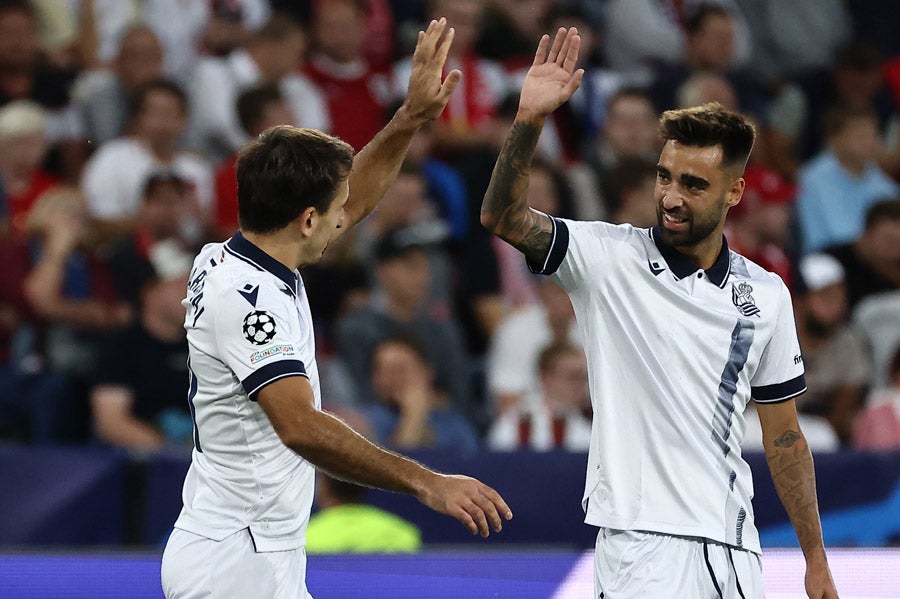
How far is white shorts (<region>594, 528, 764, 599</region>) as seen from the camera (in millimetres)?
4195

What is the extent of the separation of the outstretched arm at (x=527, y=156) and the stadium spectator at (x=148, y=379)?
420 cm

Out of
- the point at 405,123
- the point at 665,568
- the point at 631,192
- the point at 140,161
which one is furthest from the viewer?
the point at 631,192

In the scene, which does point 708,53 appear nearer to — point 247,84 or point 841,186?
point 841,186

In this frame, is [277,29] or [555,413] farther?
[277,29]

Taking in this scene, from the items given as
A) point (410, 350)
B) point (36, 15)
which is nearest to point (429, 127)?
point (410, 350)

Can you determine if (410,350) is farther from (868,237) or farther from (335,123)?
(868,237)

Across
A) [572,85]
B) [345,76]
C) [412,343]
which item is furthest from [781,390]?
[345,76]

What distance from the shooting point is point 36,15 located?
10578 mm

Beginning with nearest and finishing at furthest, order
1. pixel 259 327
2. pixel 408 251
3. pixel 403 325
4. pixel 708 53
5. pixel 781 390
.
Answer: pixel 259 327, pixel 781 390, pixel 403 325, pixel 408 251, pixel 708 53

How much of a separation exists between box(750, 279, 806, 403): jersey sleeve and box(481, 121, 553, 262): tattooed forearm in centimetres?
80

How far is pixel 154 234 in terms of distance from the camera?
8953 mm

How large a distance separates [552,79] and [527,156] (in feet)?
0.81

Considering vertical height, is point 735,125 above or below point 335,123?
above

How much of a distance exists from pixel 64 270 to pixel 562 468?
11.4 ft
